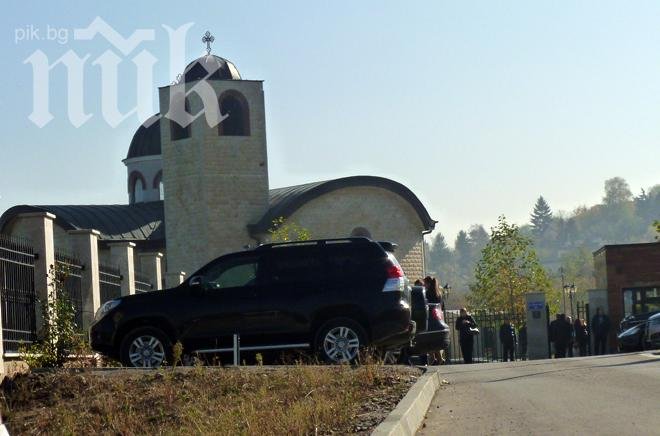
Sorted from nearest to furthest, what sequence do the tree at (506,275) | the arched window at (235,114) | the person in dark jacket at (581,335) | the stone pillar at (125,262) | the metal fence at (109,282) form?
1. the metal fence at (109,282)
2. the stone pillar at (125,262)
3. the person in dark jacket at (581,335)
4. the arched window at (235,114)
5. the tree at (506,275)

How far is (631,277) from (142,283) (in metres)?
24.4

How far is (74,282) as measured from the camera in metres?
23.3

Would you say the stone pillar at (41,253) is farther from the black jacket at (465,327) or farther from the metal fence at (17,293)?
the black jacket at (465,327)

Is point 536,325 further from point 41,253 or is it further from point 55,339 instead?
point 55,339

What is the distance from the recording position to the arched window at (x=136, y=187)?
239ft

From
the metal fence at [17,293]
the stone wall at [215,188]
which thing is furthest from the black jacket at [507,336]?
the metal fence at [17,293]

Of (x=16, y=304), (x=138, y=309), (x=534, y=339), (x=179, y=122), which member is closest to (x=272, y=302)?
(x=138, y=309)

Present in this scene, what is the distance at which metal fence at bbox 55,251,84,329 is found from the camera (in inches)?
864

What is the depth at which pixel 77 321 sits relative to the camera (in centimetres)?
2272

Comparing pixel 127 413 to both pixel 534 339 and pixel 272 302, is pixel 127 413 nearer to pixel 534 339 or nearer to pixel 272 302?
pixel 272 302

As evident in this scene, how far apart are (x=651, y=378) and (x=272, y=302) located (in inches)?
209

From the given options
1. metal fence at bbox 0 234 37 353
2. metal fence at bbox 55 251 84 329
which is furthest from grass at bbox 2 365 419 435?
metal fence at bbox 55 251 84 329

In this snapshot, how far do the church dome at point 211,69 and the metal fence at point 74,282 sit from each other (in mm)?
36406

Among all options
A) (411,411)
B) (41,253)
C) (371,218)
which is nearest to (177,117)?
(371,218)
